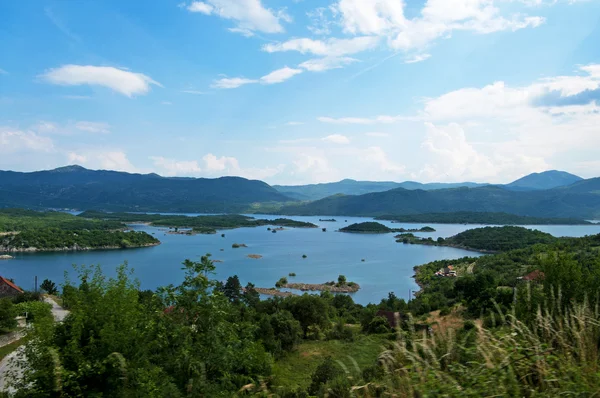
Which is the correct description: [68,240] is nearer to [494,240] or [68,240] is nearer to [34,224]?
[34,224]

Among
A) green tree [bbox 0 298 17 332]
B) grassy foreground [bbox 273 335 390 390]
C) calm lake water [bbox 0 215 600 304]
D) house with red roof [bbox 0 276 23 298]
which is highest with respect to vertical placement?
green tree [bbox 0 298 17 332]

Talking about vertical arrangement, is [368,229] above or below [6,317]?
below

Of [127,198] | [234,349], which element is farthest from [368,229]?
[127,198]

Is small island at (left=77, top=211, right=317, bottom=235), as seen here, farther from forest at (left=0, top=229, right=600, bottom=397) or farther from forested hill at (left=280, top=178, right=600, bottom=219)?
forest at (left=0, top=229, right=600, bottom=397)

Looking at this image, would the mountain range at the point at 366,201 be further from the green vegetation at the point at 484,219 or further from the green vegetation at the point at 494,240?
the green vegetation at the point at 494,240

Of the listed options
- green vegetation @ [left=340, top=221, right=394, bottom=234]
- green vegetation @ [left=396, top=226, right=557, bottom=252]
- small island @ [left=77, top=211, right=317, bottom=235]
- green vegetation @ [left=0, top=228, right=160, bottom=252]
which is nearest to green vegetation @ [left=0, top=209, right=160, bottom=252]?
green vegetation @ [left=0, top=228, right=160, bottom=252]
